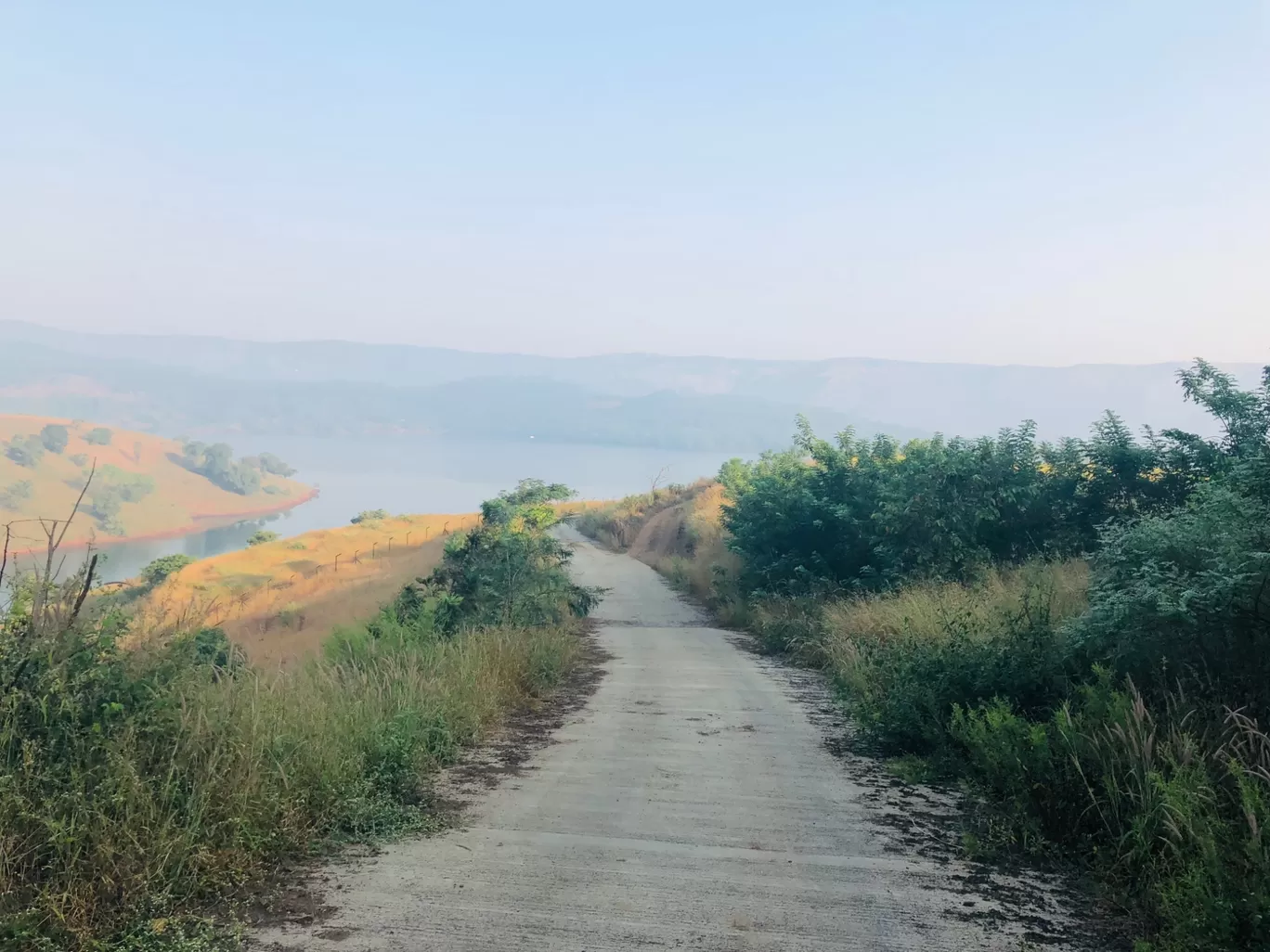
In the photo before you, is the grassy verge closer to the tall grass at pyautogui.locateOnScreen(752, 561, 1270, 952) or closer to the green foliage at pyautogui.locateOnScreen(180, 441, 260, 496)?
the tall grass at pyautogui.locateOnScreen(752, 561, 1270, 952)

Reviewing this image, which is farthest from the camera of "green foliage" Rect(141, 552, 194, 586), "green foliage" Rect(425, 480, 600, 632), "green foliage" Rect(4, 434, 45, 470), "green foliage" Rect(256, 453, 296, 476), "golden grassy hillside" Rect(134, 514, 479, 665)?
"green foliage" Rect(256, 453, 296, 476)

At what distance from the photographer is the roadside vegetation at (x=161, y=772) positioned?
3768mm

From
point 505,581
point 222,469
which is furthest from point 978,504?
point 222,469

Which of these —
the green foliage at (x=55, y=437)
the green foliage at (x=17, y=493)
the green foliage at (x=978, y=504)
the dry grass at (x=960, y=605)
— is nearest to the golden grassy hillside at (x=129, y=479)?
the green foliage at (x=17, y=493)

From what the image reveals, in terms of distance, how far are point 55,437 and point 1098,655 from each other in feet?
247

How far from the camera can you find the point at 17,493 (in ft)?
152

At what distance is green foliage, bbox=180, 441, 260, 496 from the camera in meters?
86.5

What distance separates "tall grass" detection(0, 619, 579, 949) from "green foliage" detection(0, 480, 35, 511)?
156 ft

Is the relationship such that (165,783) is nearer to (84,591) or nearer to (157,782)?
(157,782)

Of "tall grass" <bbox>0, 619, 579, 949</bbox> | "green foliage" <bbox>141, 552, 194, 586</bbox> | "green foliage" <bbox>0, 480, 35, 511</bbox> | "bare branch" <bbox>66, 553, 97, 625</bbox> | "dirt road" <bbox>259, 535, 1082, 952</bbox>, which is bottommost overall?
"green foliage" <bbox>141, 552, 194, 586</bbox>

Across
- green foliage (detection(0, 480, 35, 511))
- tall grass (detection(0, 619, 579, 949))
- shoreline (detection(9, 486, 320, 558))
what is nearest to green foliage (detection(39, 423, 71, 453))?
shoreline (detection(9, 486, 320, 558))

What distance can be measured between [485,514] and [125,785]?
1871 centimetres

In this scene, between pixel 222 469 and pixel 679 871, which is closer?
pixel 679 871

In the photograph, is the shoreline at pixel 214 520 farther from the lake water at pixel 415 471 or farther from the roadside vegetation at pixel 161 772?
the roadside vegetation at pixel 161 772
